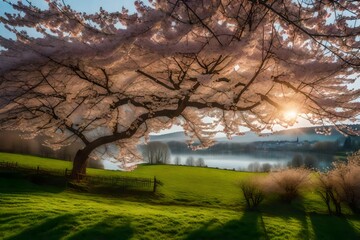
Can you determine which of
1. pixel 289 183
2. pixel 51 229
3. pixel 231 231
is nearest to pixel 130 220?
pixel 51 229

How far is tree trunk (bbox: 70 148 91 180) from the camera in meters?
19.0

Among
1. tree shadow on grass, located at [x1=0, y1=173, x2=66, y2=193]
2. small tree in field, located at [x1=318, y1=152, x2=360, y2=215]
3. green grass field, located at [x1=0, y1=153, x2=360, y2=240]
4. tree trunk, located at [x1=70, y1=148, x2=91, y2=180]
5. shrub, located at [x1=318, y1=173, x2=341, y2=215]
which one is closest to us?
green grass field, located at [x1=0, y1=153, x2=360, y2=240]

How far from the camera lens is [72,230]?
11000 millimetres

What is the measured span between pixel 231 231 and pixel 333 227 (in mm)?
8963

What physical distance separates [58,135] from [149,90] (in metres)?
11.6

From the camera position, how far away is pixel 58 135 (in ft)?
74.4

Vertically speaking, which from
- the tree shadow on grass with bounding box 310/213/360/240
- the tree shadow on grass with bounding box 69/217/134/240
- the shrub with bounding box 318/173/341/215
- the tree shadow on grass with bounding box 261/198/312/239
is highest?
the shrub with bounding box 318/173/341/215

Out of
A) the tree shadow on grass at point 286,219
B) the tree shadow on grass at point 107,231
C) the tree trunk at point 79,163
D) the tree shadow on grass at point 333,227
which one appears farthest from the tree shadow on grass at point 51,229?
the tree shadow on grass at point 333,227

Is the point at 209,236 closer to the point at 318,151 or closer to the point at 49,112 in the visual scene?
the point at 49,112

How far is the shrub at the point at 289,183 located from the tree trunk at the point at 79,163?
55.9 ft

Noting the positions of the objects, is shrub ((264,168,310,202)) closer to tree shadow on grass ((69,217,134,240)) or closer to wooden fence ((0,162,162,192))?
wooden fence ((0,162,162,192))

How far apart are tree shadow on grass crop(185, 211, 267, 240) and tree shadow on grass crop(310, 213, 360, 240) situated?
144 inches

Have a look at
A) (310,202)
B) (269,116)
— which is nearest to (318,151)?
(310,202)

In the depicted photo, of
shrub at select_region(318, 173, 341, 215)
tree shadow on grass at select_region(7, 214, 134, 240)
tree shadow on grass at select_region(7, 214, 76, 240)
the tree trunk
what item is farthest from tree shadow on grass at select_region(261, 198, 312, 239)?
the tree trunk
